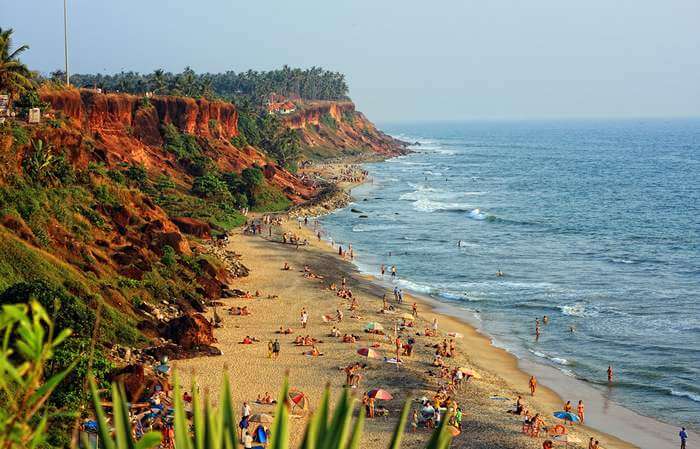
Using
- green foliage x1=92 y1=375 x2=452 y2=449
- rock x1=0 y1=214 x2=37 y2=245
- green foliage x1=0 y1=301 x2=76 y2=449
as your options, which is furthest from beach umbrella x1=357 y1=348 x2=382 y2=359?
green foliage x1=0 y1=301 x2=76 y2=449

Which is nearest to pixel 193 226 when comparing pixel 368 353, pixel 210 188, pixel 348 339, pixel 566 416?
pixel 210 188

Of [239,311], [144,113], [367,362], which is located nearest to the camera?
[367,362]

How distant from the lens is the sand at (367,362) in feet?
89.4

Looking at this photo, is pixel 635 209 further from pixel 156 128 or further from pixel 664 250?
pixel 156 128

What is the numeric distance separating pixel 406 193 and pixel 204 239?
52028 millimetres

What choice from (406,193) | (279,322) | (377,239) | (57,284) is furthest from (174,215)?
(406,193)

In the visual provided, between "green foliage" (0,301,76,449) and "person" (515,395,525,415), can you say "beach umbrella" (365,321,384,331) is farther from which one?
"green foliage" (0,301,76,449)

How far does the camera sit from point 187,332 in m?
33.1

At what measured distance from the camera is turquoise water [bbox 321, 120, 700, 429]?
1460 inches

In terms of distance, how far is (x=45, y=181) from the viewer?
40.4 meters

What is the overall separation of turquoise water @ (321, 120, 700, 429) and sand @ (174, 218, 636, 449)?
117 inches

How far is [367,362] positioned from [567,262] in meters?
31.3

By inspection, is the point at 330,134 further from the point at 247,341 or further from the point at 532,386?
the point at 532,386

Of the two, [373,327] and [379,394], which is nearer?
[379,394]
